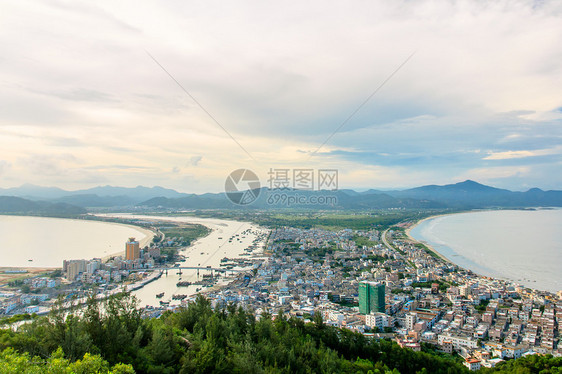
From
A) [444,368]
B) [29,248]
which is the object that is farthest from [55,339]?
[29,248]

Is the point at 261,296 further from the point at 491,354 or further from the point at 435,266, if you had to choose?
the point at 435,266

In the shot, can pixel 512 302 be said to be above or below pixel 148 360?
below

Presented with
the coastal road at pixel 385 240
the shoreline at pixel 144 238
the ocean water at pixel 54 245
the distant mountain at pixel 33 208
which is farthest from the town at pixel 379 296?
the distant mountain at pixel 33 208

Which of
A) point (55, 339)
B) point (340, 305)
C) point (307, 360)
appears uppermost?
point (55, 339)

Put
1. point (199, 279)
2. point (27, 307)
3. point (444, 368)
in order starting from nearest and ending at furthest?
point (444, 368) < point (27, 307) < point (199, 279)

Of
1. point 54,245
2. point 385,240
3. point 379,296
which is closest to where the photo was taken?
point 379,296

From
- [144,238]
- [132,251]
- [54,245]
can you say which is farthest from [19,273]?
[144,238]

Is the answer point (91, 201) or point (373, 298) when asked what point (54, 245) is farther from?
point (91, 201)

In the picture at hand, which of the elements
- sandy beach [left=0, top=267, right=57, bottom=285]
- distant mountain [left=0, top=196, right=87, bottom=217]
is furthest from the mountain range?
sandy beach [left=0, top=267, right=57, bottom=285]
